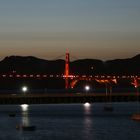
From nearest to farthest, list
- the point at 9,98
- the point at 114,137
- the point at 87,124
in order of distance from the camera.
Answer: the point at 114,137
the point at 87,124
the point at 9,98

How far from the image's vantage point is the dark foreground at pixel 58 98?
575ft

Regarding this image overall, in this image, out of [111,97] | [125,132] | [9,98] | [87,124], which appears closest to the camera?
[125,132]

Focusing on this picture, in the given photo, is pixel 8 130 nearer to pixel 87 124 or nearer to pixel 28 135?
pixel 28 135

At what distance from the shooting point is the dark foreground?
17525cm

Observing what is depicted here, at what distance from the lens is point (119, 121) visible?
123m

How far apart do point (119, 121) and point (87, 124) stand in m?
7.95

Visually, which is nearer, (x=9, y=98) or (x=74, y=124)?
(x=74, y=124)

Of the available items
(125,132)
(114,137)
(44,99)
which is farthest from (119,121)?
(44,99)

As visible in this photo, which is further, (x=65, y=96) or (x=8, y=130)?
(x=65, y=96)

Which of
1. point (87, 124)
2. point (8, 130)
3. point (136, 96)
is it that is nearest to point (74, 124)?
point (87, 124)

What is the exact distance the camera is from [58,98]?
593ft

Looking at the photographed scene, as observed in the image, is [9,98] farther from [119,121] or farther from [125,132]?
[125,132]

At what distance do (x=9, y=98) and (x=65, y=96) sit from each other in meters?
14.8

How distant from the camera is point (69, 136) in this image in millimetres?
94562
